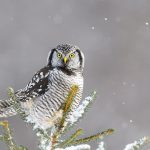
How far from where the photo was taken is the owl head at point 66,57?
4.36 metres

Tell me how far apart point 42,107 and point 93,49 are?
19841 mm

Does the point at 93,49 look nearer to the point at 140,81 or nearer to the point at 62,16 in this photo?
the point at 140,81

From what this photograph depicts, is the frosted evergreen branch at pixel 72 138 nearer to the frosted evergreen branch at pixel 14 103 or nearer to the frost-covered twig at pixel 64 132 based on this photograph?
the frost-covered twig at pixel 64 132

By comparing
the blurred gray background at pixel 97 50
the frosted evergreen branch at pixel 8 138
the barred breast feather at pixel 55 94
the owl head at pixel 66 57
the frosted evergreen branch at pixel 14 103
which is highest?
the frosted evergreen branch at pixel 14 103

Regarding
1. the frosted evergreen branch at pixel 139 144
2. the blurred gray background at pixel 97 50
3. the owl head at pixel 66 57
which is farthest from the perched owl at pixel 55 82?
the blurred gray background at pixel 97 50

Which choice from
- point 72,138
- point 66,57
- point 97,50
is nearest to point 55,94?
point 66,57

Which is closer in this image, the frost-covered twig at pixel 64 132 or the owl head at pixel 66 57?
the frost-covered twig at pixel 64 132

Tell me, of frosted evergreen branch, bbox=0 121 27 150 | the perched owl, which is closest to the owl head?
the perched owl

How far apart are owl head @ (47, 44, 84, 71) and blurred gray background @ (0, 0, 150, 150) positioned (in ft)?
32.0

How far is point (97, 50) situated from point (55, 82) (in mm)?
19429

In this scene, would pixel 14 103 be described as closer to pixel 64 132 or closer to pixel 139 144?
pixel 64 132

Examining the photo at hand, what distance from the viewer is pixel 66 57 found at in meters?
4.41

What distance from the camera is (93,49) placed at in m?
24.3

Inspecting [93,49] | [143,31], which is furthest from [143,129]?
[143,31]
